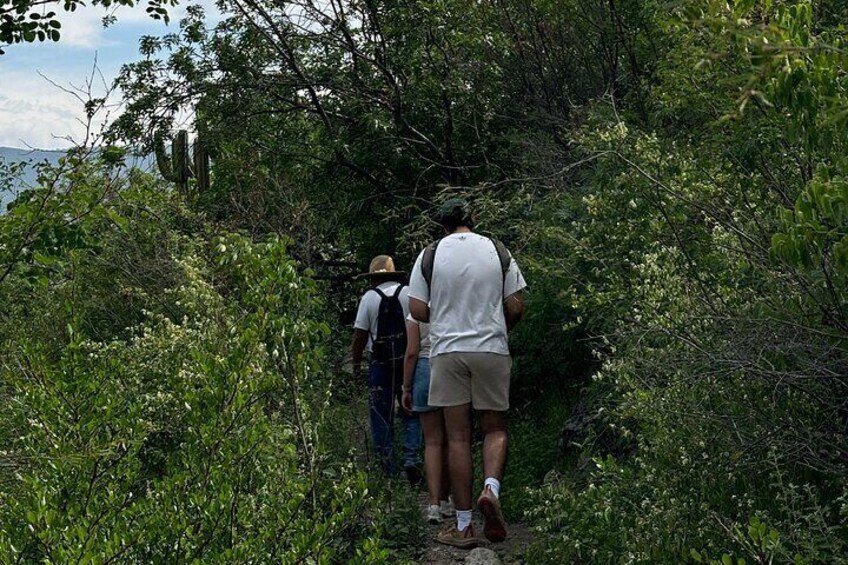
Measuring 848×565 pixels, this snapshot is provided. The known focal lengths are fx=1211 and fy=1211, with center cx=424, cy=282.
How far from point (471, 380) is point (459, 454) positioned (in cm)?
41

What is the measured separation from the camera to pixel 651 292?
579 centimetres

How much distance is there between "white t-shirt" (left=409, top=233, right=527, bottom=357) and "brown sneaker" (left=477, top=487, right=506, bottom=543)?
2.51 feet

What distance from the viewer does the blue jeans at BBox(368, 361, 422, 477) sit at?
793 cm

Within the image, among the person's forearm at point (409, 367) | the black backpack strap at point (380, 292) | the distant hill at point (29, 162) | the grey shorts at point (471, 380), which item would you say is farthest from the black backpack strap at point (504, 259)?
the distant hill at point (29, 162)

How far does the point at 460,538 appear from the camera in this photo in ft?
21.0

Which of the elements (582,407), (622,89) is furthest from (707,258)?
(622,89)

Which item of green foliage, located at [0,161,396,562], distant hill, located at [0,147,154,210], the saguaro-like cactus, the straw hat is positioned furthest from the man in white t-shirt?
the saguaro-like cactus

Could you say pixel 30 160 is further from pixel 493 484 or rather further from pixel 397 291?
pixel 493 484

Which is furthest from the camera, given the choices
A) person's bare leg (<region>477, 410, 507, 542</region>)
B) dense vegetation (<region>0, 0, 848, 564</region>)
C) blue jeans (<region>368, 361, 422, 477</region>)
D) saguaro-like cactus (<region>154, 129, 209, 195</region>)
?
saguaro-like cactus (<region>154, 129, 209, 195</region>)

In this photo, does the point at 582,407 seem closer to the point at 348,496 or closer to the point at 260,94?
the point at 348,496

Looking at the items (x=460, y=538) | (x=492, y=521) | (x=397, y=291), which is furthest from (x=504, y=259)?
(x=397, y=291)

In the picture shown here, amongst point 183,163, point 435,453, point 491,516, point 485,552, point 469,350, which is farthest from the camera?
point 183,163

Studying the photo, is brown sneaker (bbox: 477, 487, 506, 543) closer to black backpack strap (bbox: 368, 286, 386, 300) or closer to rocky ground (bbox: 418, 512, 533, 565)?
rocky ground (bbox: 418, 512, 533, 565)

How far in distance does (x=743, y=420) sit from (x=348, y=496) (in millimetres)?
1638
